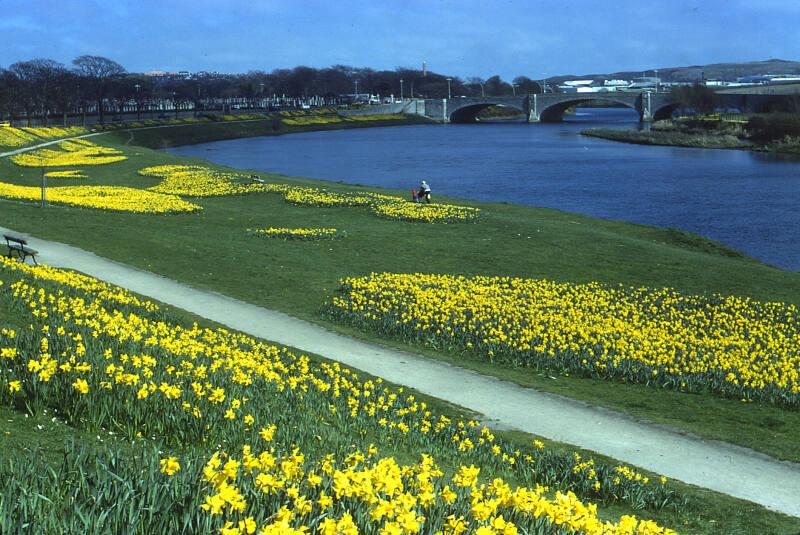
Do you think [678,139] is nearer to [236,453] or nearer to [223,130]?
[223,130]

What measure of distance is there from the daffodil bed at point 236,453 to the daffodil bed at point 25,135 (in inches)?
2603

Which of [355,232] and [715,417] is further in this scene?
[355,232]

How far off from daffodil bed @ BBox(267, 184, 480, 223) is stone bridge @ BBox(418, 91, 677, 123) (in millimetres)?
119203

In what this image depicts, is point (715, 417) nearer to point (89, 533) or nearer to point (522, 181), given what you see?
point (89, 533)

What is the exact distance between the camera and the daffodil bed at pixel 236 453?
601cm

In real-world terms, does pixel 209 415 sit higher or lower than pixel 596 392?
higher

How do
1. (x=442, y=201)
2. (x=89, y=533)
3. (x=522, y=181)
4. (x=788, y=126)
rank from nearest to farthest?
(x=89, y=533)
(x=442, y=201)
(x=522, y=181)
(x=788, y=126)

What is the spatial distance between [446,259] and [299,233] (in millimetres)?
6112

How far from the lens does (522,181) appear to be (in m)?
71.8

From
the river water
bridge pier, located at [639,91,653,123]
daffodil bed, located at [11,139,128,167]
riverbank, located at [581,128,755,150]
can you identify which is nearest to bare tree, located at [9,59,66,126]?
the river water

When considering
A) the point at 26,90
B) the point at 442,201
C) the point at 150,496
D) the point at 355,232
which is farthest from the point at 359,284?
the point at 26,90

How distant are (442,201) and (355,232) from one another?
49.1 feet

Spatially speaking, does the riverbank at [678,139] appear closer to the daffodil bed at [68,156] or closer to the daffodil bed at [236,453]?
the daffodil bed at [68,156]

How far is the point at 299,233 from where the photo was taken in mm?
30812
